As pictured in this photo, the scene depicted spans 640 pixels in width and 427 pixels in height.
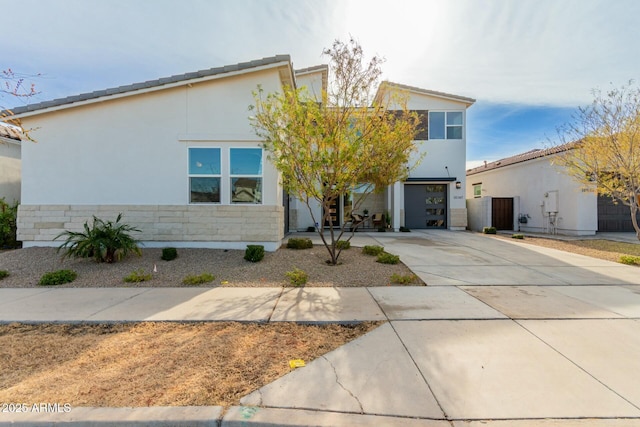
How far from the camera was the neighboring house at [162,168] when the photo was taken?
8820mm

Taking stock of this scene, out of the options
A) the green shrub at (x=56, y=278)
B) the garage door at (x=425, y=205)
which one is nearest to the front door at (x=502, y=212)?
the garage door at (x=425, y=205)

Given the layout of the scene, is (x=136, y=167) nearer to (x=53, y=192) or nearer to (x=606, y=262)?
(x=53, y=192)

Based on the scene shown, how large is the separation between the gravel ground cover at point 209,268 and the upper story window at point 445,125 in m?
11.5

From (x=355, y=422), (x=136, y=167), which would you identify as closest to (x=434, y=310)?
(x=355, y=422)

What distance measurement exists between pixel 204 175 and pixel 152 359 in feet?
21.5

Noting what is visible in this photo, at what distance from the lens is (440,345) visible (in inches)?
139

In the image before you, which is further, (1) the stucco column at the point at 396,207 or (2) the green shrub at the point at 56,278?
(1) the stucco column at the point at 396,207

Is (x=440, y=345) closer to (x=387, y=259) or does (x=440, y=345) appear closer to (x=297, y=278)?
(x=297, y=278)

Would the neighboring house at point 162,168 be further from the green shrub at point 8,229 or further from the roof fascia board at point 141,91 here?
the green shrub at point 8,229

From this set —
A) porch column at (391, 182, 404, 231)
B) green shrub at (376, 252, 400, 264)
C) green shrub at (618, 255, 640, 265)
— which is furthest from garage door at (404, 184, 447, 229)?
green shrub at (376, 252, 400, 264)

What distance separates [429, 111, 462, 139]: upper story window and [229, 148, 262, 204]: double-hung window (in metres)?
12.0

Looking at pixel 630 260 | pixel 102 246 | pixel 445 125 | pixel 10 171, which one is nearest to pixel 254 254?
pixel 102 246

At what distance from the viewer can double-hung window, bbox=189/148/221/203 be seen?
892 cm

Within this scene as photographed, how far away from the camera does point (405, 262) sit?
805 centimetres
